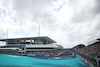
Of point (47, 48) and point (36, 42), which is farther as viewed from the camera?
point (36, 42)

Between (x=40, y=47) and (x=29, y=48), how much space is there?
8.28 metres

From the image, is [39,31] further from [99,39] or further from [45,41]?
[99,39]

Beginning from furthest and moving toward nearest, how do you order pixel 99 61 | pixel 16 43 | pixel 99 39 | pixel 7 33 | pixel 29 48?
pixel 7 33, pixel 16 43, pixel 29 48, pixel 99 39, pixel 99 61

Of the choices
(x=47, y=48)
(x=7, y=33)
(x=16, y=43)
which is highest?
(x=7, y=33)

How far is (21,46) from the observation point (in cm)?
5753

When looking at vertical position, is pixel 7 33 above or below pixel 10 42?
above

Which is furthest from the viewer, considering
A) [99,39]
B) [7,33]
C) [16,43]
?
[7,33]

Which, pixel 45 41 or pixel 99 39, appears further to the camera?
pixel 45 41

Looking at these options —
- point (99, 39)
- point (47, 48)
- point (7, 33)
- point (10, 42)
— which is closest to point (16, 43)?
point (10, 42)

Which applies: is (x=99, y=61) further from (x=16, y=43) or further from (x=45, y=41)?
(x=16, y=43)

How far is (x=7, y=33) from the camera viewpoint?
71.3 metres

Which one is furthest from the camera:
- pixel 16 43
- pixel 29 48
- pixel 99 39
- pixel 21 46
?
pixel 16 43

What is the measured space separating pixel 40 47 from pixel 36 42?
7.80m

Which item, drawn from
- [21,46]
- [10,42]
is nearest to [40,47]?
[21,46]
